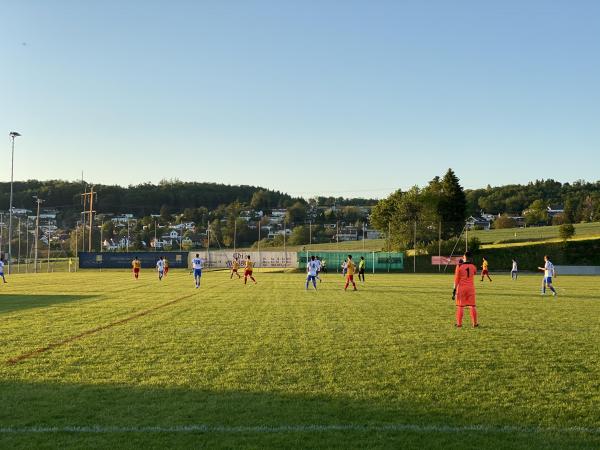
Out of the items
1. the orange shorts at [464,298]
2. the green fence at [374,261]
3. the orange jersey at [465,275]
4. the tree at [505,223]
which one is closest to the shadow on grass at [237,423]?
the orange shorts at [464,298]

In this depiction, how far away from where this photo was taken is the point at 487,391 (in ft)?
25.7

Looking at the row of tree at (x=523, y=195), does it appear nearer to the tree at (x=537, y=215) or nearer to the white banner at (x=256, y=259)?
the tree at (x=537, y=215)

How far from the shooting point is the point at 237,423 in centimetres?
649

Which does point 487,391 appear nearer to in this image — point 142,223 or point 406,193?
point 406,193

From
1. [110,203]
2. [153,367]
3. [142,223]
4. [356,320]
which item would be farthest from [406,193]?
[153,367]

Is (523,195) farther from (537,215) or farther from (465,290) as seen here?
(465,290)

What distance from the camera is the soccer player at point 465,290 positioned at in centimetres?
1452

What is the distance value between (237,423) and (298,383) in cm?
189

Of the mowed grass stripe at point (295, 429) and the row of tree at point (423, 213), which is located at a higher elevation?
the row of tree at point (423, 213)

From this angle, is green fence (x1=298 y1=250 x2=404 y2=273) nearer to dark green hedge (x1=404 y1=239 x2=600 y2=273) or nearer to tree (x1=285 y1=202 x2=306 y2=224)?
dark green hedge (x1=404 y1=239 x2=600 y2=273)

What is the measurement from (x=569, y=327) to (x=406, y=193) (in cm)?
8181

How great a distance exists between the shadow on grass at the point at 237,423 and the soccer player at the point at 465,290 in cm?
770

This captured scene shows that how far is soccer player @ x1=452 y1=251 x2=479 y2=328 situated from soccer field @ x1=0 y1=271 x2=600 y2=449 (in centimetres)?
42

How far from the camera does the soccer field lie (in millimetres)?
6129
